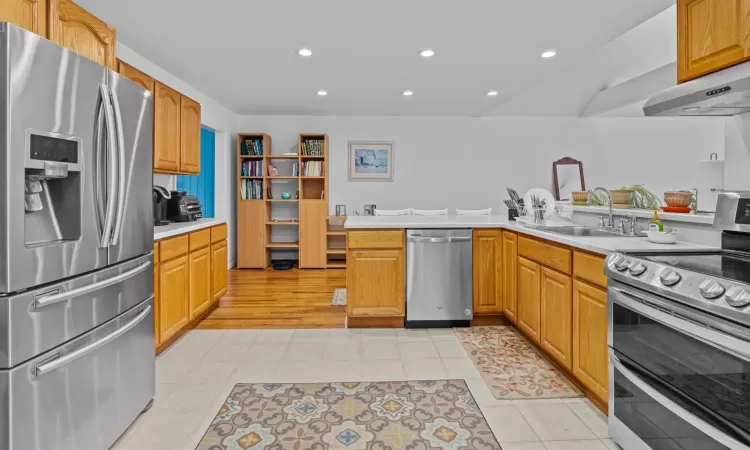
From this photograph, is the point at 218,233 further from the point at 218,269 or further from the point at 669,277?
the point at 669,277

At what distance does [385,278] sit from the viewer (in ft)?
10.9

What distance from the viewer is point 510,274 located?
3.26m

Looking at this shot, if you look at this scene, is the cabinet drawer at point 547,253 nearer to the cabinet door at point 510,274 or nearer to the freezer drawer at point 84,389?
the cabinet door at point 510,274

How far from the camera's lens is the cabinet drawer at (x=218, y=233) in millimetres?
3689

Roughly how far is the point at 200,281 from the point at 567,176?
5.74 m

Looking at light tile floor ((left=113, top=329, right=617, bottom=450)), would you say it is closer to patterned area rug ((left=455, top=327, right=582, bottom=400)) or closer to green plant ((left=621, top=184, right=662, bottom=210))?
patterned area rug ((left=455, top=327, right=582, bottom=400))

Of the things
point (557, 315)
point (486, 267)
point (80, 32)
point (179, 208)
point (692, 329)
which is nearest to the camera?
point (692, 329)

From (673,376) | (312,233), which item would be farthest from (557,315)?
→ (312,233)

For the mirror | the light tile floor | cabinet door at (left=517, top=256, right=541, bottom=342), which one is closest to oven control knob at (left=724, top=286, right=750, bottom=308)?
the light tile floor

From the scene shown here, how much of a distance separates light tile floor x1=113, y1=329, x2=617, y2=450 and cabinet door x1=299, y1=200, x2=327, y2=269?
2.84 m

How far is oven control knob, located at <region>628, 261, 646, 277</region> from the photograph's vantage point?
1.57 metres

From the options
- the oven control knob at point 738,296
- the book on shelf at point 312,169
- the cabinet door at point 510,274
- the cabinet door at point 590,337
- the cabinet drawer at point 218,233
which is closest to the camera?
the oven control knob at point 738,296

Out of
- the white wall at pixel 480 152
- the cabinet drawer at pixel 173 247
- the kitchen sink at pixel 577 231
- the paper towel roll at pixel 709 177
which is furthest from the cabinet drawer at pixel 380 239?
the paper towel roll at pixel 709 177

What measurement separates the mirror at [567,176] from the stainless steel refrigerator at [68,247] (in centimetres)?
619
